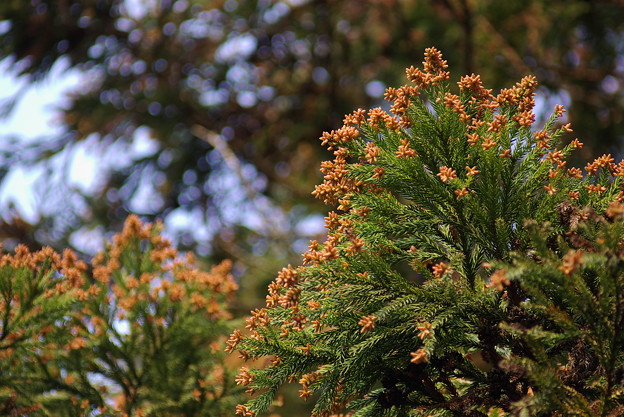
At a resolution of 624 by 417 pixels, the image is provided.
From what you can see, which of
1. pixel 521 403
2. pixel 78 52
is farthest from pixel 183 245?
pixel 521 403

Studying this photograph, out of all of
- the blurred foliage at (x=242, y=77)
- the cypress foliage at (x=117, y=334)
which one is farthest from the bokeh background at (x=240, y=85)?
the cypress foliage at (x=117, y=334)

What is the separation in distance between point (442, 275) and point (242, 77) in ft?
27.6

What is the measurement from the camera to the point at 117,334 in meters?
3.66

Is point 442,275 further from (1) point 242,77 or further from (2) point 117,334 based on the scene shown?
(1) point 242,77

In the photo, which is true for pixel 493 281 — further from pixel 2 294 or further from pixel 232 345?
pixel 2 294

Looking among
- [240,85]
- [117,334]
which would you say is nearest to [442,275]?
Result: [117,334]

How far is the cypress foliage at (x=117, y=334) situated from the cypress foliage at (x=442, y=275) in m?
1.35

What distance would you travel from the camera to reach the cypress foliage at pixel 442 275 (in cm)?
210

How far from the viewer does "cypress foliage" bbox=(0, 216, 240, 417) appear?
10.4ft

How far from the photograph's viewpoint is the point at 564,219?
2.21 meters

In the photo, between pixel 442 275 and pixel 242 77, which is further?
pixel 242 77

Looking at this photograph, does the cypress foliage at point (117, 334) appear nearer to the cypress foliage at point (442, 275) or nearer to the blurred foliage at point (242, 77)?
the cypress foliage at point (442, 275)

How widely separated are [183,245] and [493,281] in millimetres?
8043

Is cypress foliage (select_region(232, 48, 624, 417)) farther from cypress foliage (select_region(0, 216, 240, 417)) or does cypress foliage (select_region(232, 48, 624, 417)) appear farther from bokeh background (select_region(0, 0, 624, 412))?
bokeh background (select_region(0, 0, 624, 412))
